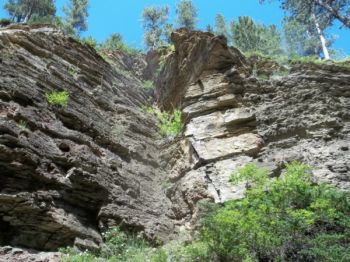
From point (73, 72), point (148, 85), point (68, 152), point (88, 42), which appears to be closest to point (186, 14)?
point (148, 85)

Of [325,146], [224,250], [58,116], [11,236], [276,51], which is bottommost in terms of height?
[224,250]

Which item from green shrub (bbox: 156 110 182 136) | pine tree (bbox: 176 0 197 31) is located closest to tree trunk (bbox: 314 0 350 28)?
green shrub (bbox: 156 110 182 136)

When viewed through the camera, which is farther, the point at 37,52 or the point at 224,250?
the point at 37,52

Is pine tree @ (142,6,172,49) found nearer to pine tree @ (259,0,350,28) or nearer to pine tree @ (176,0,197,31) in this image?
pine tree @ (176,0,197,31)

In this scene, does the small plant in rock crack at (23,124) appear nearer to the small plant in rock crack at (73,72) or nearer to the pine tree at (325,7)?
the small plant in rock crack at (73,72)

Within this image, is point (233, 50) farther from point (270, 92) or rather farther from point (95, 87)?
point (95, 87)

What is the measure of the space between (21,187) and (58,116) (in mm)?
2973

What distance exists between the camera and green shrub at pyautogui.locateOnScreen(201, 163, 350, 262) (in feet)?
25.9

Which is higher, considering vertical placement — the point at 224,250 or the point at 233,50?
the point at 233,50

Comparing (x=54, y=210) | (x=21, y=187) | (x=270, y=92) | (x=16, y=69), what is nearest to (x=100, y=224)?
(x=54, y=210)

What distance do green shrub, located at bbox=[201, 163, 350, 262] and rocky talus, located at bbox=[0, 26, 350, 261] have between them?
5.93 ft

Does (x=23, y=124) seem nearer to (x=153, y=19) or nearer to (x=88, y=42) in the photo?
(x=88, y=42)

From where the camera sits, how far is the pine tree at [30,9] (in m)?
28.1

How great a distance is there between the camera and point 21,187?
27.0ft
